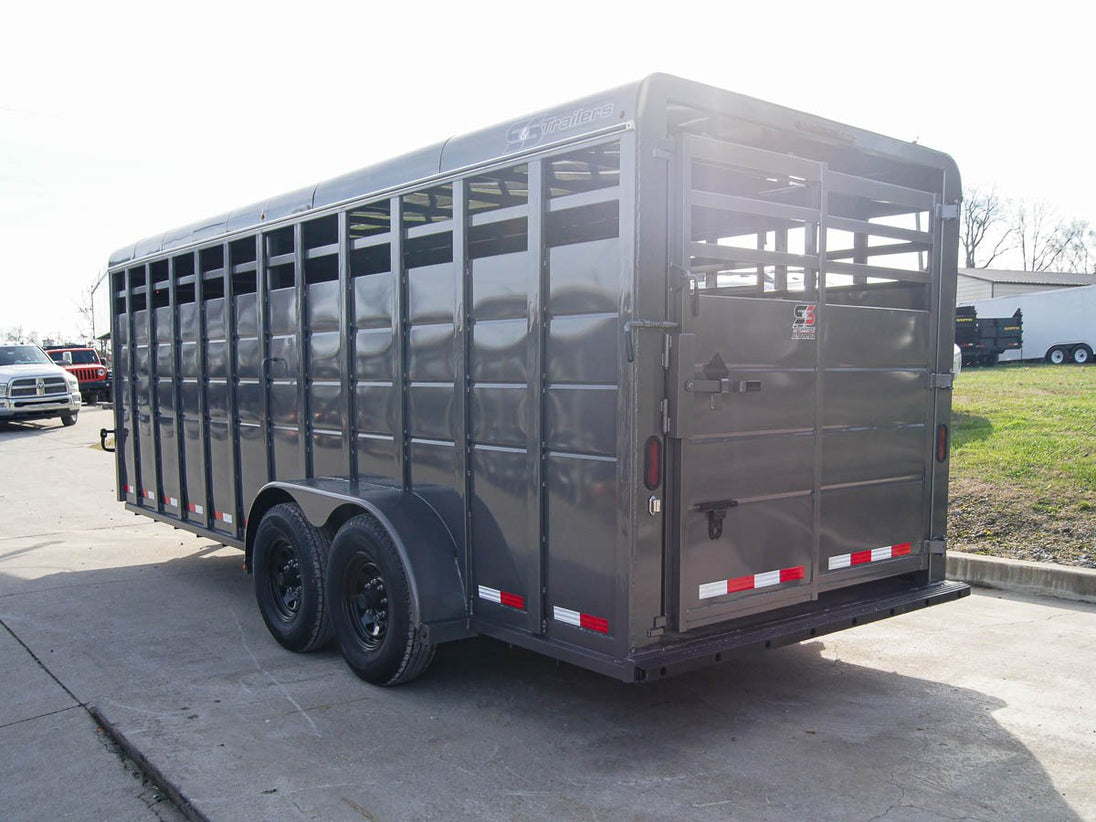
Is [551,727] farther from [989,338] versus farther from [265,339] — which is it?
[989,338]

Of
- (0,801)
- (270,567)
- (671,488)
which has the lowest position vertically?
(0,801)

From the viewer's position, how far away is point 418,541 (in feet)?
15.6

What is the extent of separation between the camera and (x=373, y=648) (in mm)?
5086

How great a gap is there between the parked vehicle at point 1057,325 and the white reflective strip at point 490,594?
30142mm

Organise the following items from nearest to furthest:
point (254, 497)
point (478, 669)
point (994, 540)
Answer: point (478, 669) → point (254, 497) → point (994, 540)

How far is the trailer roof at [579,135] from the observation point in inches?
151

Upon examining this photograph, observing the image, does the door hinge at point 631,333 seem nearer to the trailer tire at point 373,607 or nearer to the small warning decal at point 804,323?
the small warning decal at point 804,323

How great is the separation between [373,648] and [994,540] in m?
5.49

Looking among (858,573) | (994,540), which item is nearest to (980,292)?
(994,540)

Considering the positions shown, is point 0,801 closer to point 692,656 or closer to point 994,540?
point 692,656

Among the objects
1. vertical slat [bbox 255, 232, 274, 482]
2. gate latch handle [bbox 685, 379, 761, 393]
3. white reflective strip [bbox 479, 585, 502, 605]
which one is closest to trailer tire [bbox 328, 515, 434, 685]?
white reflective strip [bbox 479, 585, 502, 605]

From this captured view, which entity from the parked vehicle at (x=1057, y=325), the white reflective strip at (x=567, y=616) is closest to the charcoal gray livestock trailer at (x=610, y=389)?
the white reflective strip at (x=567, y=616)

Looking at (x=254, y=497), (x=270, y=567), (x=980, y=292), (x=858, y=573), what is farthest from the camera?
(x=980, y=292)

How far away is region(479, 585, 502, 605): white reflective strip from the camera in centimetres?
455
